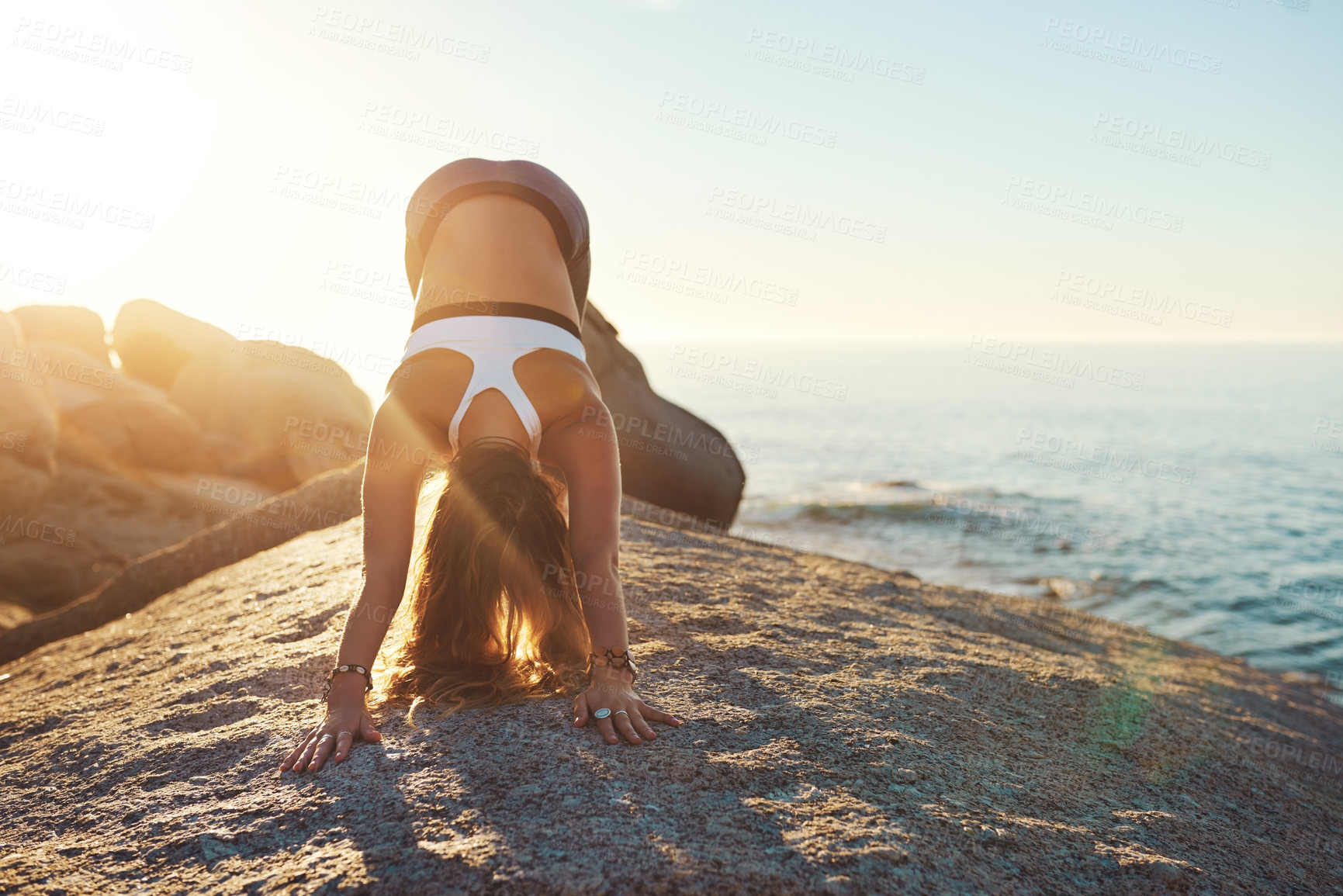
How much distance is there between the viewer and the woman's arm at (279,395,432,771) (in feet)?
7.80

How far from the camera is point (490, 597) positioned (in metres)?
2.46

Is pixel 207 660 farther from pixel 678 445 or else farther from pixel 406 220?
pixel 678 445

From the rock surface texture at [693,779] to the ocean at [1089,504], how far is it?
4.60 m

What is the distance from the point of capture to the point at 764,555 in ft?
18.7

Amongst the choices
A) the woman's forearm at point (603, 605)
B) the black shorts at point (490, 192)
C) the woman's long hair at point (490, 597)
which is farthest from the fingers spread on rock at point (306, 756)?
the black shorts at point (490, 192)

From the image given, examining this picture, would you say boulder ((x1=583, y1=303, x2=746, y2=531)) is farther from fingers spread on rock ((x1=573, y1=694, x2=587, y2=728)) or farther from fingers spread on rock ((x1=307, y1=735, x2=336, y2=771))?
fingers spread on rock ((x1=307, y1=735, x2=336, y2=771))

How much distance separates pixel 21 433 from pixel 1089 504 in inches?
895

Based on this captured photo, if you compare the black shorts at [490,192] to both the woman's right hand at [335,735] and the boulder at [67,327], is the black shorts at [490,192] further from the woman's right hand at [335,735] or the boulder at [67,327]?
the boulder at [67,327]

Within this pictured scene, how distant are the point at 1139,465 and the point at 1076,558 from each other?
15.4m

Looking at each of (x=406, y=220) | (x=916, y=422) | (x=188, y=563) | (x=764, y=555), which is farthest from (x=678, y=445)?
(x=916, y=422)

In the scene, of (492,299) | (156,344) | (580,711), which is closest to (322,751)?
(580,711)

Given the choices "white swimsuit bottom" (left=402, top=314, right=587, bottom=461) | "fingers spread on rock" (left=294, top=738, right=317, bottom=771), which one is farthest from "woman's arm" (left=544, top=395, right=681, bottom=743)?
"fingers spread on rock" (left=294, top=738, right=317, bottom=771)

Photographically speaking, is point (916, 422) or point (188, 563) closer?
point (188, 563)

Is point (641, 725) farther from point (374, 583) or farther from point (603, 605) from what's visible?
point (374, 583)
